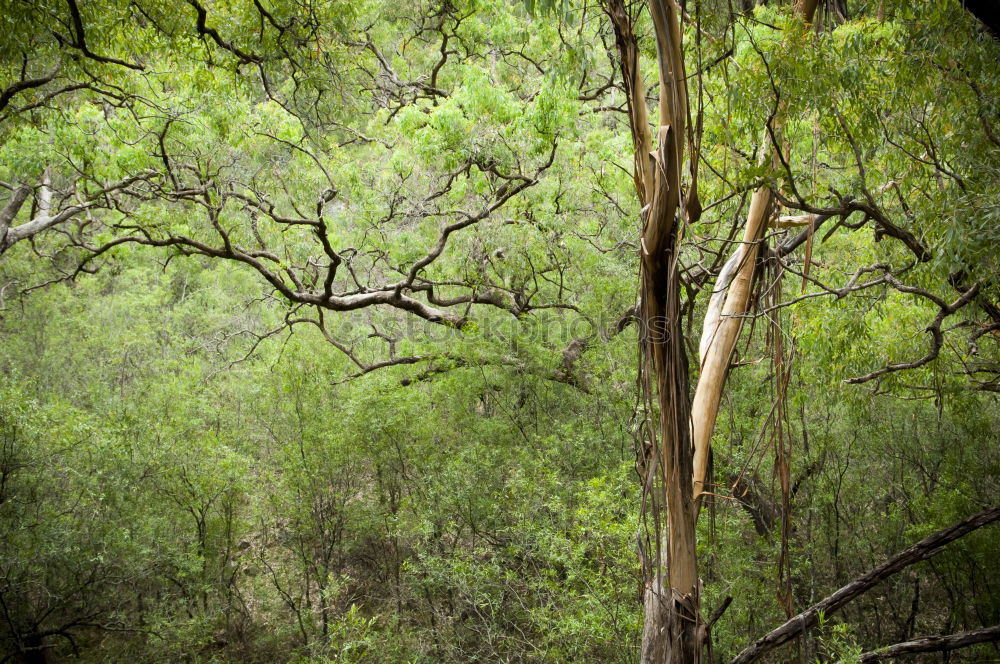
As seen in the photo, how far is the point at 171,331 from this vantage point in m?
13.5

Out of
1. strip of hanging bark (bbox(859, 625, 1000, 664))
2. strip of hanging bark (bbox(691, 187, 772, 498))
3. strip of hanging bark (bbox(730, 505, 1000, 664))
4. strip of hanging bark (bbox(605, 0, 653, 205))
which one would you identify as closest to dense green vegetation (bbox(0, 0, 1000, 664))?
strip of hanging bark (bbox(730, 505, 1000, 664))

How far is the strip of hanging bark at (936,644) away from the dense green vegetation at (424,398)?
1.82 meters

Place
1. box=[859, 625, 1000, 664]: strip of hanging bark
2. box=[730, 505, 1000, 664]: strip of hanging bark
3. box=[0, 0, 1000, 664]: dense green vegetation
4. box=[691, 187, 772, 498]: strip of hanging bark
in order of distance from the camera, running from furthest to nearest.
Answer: box=[0, 0, 1000, 664]: dense green vegetation < box=[859, 625, 1000, 664]: strip of hanging bark < box=[730, 505, 1000, 664]: strip of hanging bark < box=[691, 187, 772, 498]: strip of hanging bark

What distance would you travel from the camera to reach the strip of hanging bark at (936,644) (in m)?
2.90

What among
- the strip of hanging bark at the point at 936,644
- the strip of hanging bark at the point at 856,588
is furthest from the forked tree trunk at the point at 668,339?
the strip of hanging bark at the point at 936,644

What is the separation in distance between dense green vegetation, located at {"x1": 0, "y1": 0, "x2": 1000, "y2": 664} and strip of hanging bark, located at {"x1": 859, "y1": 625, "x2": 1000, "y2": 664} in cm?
182

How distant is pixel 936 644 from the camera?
9.89ft

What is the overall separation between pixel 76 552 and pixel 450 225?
5367 mm

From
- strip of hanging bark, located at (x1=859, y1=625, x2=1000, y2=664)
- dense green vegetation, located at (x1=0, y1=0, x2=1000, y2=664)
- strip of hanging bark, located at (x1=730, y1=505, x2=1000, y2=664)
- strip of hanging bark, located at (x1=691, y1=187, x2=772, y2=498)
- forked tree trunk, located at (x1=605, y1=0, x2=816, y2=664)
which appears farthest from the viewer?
dense green vegetation, located at (x1=0, y1=0, x2=1000, y2=664)

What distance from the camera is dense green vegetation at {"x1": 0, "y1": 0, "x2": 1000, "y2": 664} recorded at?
5434mm

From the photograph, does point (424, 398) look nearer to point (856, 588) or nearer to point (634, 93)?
point (856, 588)

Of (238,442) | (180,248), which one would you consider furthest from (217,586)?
(180,248)

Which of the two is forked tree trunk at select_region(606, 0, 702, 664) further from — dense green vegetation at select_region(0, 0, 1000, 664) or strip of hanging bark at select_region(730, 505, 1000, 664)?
dense green vegetation at select_region(0, 0, 1000, 664)

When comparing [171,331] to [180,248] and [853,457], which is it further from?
[853,457]
